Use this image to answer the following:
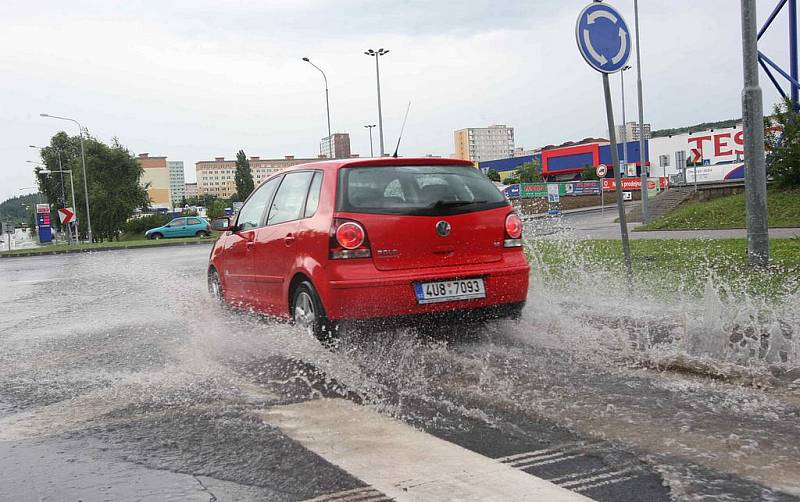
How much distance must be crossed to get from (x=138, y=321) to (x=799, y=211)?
535 inches

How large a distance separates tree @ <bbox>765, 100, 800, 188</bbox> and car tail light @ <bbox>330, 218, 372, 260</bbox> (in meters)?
14.4

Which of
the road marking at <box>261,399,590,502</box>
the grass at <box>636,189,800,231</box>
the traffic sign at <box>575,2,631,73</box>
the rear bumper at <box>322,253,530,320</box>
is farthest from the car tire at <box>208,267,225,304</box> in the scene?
the grass at <box>636,189,800,231</box>

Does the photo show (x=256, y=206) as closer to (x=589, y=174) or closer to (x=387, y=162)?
(x=387, y=162)

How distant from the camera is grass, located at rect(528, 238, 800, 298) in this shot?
7.66 m

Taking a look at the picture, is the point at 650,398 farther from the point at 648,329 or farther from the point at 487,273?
the point at 648,329

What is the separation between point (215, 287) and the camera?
8.15 meters

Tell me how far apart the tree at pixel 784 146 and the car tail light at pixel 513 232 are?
13251 mm

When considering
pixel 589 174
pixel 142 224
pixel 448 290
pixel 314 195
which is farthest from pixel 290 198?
pixel 589 174

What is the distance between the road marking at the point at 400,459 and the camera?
2.80 metres

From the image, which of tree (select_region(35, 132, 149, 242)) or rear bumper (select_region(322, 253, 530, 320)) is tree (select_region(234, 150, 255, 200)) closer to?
tree (select_region(35, 132, 149, 242))

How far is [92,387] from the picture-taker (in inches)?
191

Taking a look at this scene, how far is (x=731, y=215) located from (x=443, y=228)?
14283mm

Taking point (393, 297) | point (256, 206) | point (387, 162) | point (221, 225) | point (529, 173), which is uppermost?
point (529, 173)

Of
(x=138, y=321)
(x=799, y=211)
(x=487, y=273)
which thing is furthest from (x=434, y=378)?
(x=799, y=211)
